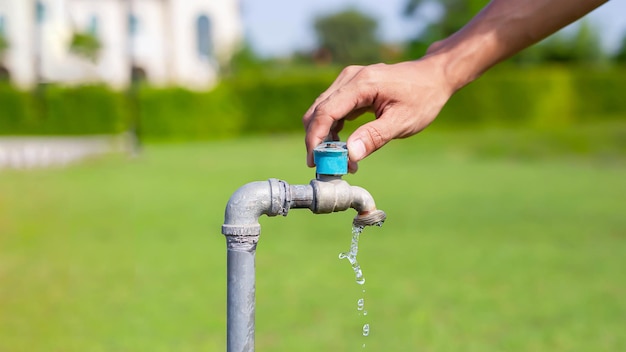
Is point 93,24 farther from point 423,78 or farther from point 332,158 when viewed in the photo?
point 332,158

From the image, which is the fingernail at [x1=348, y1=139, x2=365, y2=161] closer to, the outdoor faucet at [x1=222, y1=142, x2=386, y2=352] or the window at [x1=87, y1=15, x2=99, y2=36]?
the outdoor faucet at [x1=222, y1=142, x2=386, y2=352]

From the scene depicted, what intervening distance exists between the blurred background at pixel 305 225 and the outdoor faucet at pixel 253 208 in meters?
2.86

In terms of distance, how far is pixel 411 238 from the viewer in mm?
8055

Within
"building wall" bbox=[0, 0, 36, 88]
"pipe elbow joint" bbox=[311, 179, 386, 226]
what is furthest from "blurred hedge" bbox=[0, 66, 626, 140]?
"pipe elbow joint" bbox=[311, 179, 386, 226]

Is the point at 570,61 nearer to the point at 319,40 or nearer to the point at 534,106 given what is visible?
the point at 534,106

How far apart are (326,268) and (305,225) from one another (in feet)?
8.02

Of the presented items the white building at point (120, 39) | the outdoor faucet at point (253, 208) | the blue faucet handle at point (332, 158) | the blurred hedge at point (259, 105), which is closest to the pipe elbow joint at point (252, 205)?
the outdoor faucet at point (253, 208)

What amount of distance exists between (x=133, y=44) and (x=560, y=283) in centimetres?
3949

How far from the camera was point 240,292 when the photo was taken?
1717mm

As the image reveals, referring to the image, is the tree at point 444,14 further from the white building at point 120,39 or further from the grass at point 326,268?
the grass at point 326,268

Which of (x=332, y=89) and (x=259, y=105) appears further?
(x=259, y=105)

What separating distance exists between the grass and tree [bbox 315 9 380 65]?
6075cm

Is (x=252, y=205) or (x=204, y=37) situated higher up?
(x=204, y=37)

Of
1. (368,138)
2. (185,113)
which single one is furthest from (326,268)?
(185,113)
